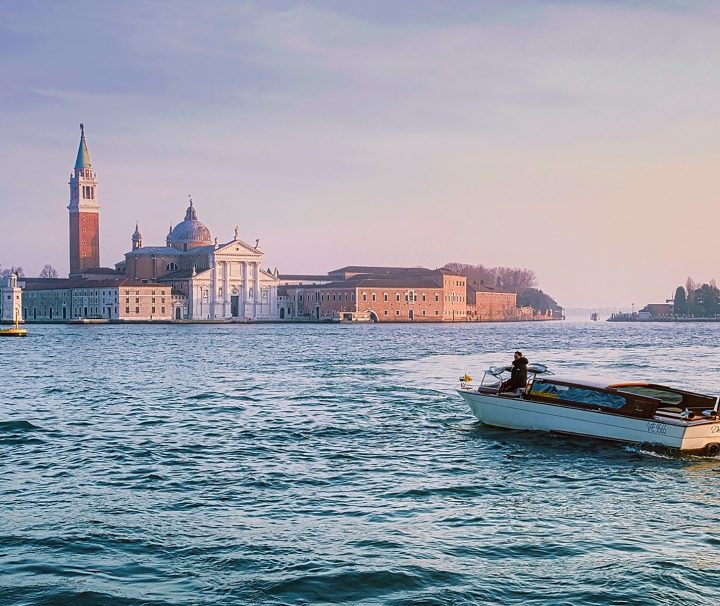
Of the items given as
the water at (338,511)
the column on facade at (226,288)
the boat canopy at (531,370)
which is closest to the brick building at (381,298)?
the column on facade at (226,288)

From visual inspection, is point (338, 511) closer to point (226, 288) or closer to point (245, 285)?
point (226, 288)

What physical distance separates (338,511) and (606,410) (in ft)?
22.3

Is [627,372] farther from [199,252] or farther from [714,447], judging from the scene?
[199,252]

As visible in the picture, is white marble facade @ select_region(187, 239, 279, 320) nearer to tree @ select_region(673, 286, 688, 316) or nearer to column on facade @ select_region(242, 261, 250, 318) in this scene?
column on facade @ select_region(242, 261, 250, 318)

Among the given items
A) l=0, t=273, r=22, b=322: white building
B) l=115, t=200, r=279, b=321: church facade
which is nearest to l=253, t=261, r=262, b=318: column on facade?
l=115, t=200, r=279, b=321: church facade

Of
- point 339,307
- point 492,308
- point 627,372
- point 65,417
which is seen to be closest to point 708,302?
point 492,308

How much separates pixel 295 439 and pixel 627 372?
21500mm

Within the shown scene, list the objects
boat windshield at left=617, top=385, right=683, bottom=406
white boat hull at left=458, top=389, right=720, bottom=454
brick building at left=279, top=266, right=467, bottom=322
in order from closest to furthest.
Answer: white boat hull at left=458, top=389, right=720, bottom=454
boat windshield at left=617, top=385, right=683, bottom=406
brick building at left=279, top=266, right=467, bottom=322

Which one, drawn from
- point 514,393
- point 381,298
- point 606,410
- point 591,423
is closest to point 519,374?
point 514,393

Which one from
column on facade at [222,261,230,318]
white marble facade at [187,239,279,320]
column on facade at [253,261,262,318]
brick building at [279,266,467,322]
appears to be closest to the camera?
white marble facade at [187,239,279,320]

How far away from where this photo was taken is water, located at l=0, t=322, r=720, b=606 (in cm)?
896

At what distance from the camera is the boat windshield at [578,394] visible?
1691 centimetres

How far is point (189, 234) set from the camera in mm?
143375

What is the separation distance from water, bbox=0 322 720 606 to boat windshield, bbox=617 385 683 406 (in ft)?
4.62
